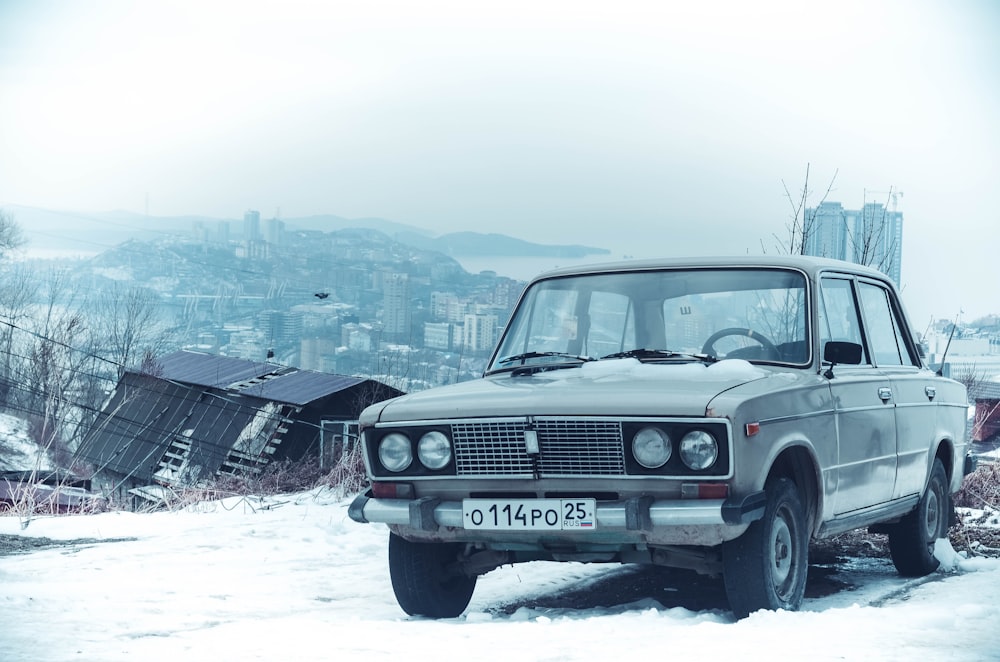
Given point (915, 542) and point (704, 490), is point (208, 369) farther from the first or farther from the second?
point (704, 490)

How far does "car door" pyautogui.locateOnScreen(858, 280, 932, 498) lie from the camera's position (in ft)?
22.7

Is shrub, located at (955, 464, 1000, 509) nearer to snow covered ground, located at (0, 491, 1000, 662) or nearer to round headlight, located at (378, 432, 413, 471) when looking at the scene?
snow covered ground, located at (0, 491, 1000, 662)

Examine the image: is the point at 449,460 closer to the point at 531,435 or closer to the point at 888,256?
the point at 531,435

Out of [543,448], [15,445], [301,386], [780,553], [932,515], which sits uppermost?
[543,448]

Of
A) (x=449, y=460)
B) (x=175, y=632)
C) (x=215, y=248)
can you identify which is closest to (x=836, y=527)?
(x=449, y=460)

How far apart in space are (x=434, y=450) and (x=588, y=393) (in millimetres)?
826

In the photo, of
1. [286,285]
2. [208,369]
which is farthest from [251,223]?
[208,369]

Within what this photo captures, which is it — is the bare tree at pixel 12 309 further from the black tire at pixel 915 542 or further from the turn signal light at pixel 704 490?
the turn signal light at pixel 704 490

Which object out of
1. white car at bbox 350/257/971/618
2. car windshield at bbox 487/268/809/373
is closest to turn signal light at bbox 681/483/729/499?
white car at bbox 350/257/971/618

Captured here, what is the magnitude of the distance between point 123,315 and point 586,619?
81.9 m

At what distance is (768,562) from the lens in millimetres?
5023

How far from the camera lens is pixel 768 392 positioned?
5195 millimetres

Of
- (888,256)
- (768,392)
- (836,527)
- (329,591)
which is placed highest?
(888,256)

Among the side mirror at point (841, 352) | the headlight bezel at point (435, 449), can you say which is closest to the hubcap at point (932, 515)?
the side mirror at point (841, 352)
